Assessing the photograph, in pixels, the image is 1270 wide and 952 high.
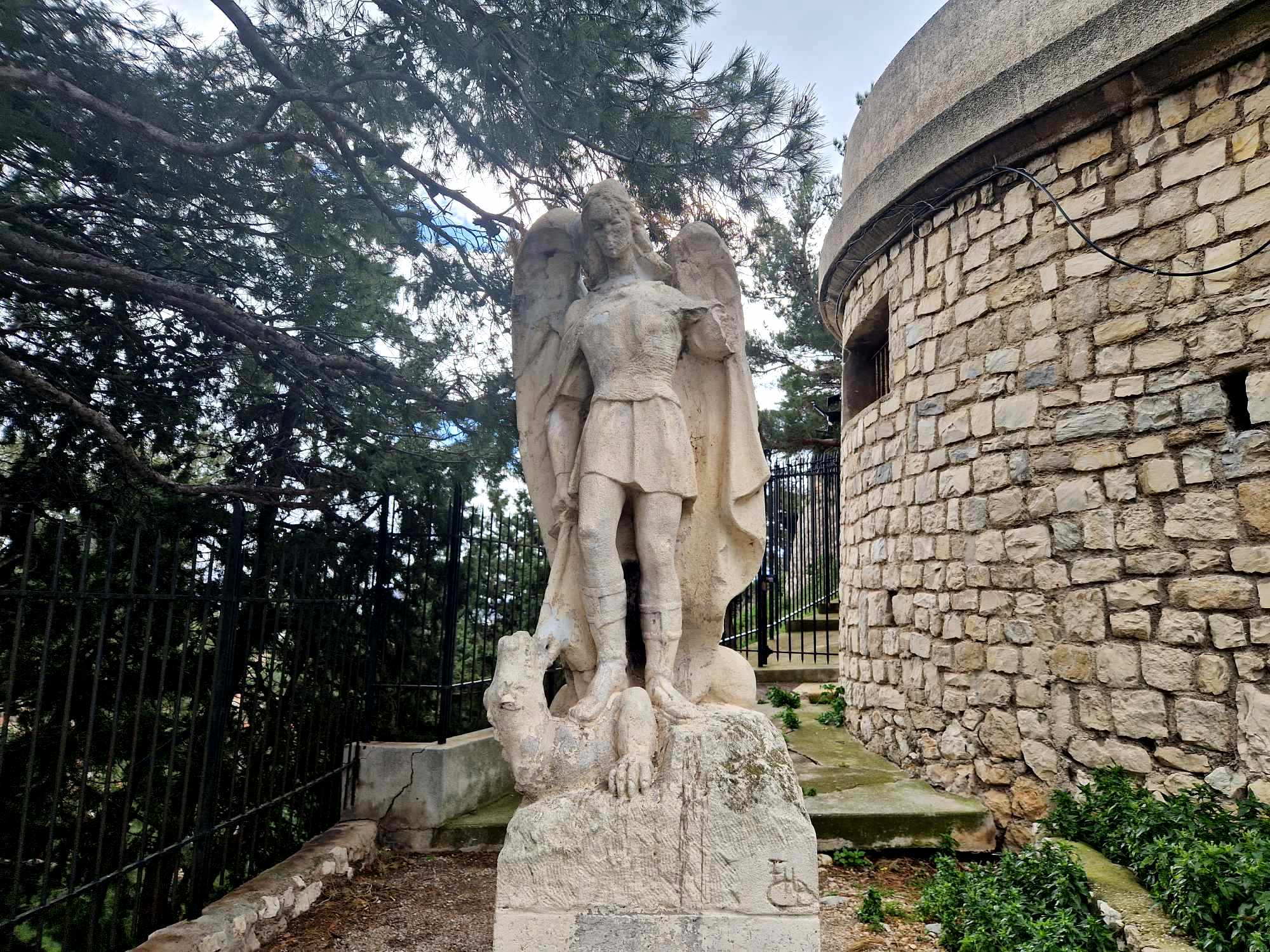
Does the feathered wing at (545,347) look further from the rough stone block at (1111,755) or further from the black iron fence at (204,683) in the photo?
the rough stone block at (1111,755)

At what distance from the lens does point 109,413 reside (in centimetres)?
418

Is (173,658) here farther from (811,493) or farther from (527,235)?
(811,493)

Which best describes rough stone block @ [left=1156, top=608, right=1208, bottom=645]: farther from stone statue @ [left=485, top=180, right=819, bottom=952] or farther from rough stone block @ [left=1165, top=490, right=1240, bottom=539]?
stone statue @ [left=485, top=180, right=819, bottom=952]

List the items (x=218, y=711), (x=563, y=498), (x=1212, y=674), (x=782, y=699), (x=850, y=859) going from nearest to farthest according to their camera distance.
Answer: (x=563, y=498) → (x=218, y=711) → (x=1212, y=674) → (x=850, y=859) → (x=782, y=699)

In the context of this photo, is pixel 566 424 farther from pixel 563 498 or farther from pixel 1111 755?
pixel 1111 755

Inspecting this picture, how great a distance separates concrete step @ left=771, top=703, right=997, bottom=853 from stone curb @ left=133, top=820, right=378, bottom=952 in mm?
2335

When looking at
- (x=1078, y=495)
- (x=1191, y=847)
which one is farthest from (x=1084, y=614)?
(x=1191, y=847)

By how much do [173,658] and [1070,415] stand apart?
186 inches

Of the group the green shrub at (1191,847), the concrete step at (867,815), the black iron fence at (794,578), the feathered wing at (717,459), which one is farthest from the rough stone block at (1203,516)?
the black iron fence at (794,578)

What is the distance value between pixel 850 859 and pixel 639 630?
2.32 metres

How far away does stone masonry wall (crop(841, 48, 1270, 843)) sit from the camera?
3824mm

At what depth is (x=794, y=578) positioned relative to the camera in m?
9.52

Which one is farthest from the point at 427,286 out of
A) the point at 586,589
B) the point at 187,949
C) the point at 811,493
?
the point at 811,493

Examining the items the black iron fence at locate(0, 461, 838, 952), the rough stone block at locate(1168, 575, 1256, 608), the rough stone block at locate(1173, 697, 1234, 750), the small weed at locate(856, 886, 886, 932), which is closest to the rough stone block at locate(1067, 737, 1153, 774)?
the rough stone block at locate(1173, 697, 1234, 750)
